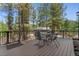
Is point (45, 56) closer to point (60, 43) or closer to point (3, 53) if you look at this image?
point (60, 43)

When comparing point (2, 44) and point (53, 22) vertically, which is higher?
point (53, 22)

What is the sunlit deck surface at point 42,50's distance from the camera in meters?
7.06

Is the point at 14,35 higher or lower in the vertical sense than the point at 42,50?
higher

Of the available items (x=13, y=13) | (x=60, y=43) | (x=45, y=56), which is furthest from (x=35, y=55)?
(x=13, y=13)

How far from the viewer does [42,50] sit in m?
7.11

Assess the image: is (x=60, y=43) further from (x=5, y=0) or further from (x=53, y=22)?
(x=5, y=0)

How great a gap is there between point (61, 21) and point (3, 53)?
1856 millimetres

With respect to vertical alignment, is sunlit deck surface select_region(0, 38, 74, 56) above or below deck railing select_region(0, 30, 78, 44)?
below

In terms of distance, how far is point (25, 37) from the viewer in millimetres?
7180

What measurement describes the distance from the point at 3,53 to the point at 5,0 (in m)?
1.48

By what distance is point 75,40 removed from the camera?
278 inches

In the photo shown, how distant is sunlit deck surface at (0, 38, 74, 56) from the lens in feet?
23.2

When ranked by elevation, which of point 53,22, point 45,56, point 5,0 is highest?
point 5,0

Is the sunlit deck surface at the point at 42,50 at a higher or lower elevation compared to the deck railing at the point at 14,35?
lower
